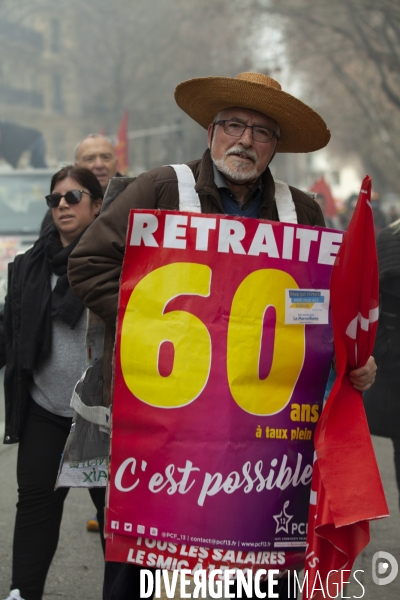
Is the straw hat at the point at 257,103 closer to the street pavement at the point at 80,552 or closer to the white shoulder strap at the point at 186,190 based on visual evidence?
the white shoulder strap at the point at 186,190

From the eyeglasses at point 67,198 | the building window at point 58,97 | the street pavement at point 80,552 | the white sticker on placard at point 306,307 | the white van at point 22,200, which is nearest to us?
the white sticker on placard at point 306,307

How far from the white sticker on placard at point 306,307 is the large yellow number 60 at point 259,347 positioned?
0.7 inches

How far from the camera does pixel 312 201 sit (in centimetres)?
315

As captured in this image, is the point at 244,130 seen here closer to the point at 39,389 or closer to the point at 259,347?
the point at 259,347

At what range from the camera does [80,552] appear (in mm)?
4676

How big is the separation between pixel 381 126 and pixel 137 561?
31257 mm

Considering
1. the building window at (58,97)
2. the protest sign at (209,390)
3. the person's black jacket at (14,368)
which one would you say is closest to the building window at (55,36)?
the building window at (58,97)

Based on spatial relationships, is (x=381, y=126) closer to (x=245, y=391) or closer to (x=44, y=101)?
(x=245, y=391)

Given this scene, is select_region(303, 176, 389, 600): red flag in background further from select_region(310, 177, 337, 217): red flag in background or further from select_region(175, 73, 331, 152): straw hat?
select_region(310, 177, 337, 217): red flag in background

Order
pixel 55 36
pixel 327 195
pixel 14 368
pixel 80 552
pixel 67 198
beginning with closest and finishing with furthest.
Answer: pixel 14 368 → pixel 67 198 → pixel 80 552 → pixel 327 195 → pixel 55 36

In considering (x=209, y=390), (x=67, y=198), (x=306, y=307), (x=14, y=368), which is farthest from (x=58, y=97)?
(x=209, y=390)

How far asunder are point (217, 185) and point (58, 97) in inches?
2672

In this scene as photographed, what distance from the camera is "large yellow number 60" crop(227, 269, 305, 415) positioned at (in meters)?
2.67

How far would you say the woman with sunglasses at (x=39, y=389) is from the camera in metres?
3.48
